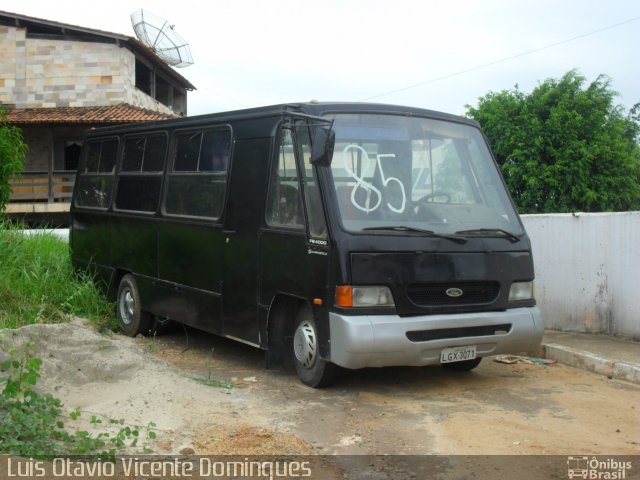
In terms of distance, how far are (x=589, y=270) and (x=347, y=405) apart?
406 cm

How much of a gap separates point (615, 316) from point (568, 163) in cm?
1159

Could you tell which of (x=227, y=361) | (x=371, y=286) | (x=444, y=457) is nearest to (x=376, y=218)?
(x=371, y=286)

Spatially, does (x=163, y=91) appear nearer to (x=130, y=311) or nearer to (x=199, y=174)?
(x=130, y=311)

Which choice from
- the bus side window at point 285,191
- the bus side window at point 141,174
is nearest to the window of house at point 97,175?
the bus side window at point 141,174

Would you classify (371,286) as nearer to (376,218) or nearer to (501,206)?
(376,218)

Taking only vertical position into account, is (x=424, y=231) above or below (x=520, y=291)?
above

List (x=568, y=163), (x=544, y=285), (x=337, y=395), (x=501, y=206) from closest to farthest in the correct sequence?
(x=337, y=395) < (x=501, y=206) < (x=544, y=285) < (x=568, y=163)

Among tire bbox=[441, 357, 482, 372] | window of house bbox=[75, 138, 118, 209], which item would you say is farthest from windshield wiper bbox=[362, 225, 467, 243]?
window of house bbox=[75, 138, 118, 209]

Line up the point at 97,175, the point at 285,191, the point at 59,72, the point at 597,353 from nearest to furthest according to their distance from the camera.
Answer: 1. the point at 285,191
2. the point at 597,353
3. the point at 97,175
4. the point at 59,72

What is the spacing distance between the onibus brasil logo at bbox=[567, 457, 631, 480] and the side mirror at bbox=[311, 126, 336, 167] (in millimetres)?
2813

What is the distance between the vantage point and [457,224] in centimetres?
663

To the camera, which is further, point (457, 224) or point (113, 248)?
point (113, 248)

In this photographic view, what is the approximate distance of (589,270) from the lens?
8938mm

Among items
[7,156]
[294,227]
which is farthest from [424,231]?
[7,156]
